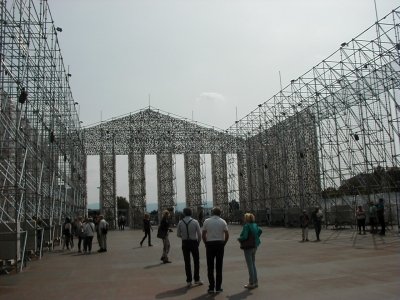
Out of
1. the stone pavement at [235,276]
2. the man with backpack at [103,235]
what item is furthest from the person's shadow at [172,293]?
the man with backpack at [103,235]

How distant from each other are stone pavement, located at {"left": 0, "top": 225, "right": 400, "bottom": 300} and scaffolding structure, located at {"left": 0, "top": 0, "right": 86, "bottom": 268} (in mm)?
1241

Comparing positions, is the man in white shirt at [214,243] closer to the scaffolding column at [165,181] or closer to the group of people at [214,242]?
the group of people at [214,242]

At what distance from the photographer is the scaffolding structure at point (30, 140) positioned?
12094 mm

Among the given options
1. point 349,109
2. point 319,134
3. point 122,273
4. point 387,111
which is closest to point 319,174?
point 319,134

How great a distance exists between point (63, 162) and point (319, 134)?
14.1 metres

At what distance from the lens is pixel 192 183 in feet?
135

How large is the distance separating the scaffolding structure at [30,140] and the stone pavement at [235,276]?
4.07 ft

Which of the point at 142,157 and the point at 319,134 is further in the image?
the point at 142,157

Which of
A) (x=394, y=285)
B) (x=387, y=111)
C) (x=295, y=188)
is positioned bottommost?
(x=394, y=285)

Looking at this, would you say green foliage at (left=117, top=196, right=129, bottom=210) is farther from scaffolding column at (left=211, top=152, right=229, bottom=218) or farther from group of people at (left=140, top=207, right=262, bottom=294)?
group of people at (left=140, top=207, right=262, bottom=294)

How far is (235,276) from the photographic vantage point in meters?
9.05

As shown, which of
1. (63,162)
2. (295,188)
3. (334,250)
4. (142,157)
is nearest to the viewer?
(334,250)

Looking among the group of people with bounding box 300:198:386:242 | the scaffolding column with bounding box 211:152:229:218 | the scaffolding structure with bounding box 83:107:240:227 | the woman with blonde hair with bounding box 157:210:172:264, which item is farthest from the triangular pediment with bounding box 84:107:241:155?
the woman with blonde hair with bounding box 157:210:172:264

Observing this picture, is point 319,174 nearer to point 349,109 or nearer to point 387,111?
point 349,109
